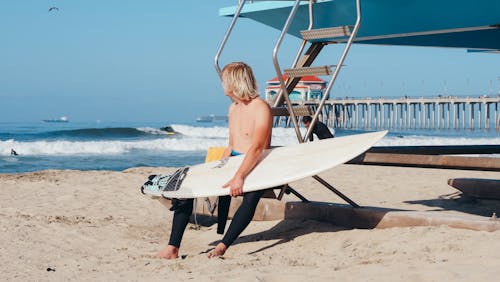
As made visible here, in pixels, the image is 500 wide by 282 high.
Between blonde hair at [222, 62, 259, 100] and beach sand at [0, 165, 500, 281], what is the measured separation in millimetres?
1045

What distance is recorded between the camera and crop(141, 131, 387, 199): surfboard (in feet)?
13.7

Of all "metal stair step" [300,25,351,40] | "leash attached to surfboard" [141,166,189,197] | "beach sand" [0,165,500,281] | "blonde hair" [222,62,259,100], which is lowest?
"beach sand" [0,165,500,281]

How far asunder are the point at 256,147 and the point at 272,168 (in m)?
0.17

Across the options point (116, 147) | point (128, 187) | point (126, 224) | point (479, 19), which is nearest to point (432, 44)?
point (479, 19)

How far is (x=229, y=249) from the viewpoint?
4.84 meters

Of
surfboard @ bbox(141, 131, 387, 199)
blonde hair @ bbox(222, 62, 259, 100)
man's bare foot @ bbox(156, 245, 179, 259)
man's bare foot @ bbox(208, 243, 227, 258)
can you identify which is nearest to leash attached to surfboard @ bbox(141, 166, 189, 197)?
surfboard @ bbox(141, 131, 387, 199)

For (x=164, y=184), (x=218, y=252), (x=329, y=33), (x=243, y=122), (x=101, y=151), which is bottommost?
(x=101, y=151)

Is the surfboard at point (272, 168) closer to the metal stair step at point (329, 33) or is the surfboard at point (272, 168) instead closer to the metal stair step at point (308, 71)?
the metal stair step at point (308, 71)

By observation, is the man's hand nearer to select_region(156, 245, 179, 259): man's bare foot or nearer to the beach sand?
the beach sand

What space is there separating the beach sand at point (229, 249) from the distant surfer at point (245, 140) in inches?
6.0

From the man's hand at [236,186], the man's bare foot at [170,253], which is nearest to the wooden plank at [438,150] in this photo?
the man's hand at [236,186]

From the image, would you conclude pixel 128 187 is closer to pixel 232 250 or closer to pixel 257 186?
pixel 232 250

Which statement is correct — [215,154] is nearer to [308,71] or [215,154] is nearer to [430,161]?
[308,71]

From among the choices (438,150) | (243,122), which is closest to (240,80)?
(243,122)
